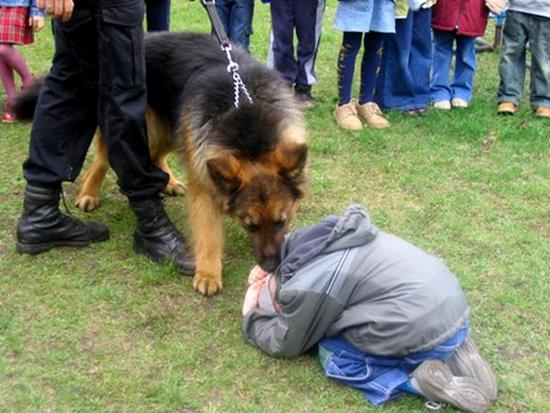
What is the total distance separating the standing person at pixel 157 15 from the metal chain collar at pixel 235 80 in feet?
5.23

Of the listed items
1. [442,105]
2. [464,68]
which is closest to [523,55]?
[464,68]

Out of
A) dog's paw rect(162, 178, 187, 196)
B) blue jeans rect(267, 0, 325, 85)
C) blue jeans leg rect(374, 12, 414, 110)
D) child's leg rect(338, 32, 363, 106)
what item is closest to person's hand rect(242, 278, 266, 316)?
dog's paw rect(162, 178, 187, 196)

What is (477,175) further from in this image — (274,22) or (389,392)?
(389,392)

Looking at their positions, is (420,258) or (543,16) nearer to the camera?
(420,258)

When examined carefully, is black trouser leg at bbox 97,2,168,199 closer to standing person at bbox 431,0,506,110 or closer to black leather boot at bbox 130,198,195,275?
black leather boot at bbox 130,198,195,275

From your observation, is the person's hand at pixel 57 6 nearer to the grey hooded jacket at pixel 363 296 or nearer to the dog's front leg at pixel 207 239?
the dog's front leg at pixel 207 239

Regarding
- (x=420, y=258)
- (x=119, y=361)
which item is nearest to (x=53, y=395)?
(x=119, y=361)

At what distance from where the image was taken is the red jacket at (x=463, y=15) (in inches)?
253

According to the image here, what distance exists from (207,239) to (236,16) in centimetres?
335

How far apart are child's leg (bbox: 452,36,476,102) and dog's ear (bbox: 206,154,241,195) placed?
Result: 3.95 m

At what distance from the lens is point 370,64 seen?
623 centimetres

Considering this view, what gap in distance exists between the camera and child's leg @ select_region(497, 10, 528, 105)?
6.50m

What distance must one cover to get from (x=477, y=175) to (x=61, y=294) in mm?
3049

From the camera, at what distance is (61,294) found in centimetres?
368
